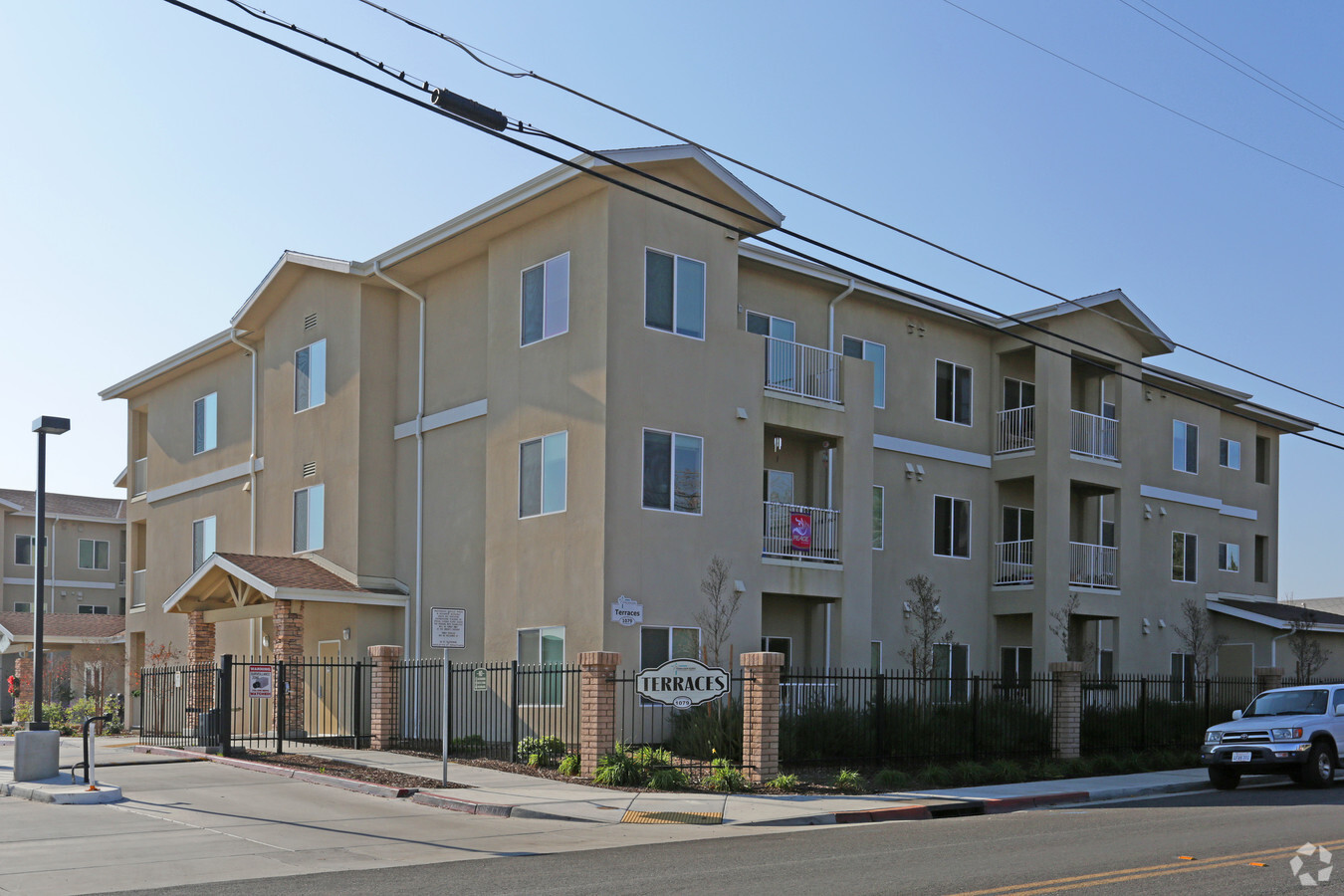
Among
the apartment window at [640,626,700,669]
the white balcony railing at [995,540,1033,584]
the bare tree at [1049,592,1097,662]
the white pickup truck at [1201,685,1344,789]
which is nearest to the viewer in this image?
the white pickup truck at [1201,685,1344,789]

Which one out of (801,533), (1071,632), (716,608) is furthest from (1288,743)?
(1071,632)

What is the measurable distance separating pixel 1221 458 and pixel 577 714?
23817 millimetres

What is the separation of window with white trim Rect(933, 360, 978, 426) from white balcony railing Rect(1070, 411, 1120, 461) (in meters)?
2.54

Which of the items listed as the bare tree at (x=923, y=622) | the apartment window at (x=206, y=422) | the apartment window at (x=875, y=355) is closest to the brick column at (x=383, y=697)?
the bare tree at (x=923, y=622)

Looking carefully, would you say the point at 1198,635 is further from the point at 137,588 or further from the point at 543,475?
the point at 137,588

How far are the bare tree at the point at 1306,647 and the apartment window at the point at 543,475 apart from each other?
20226 mm

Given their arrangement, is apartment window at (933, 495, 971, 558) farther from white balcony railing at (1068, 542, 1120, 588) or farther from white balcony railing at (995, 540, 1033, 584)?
white balcony railing at (1068, 542, 1120, 588)

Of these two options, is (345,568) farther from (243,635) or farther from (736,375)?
(736,375)

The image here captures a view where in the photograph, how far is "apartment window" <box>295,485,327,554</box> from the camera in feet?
95.5

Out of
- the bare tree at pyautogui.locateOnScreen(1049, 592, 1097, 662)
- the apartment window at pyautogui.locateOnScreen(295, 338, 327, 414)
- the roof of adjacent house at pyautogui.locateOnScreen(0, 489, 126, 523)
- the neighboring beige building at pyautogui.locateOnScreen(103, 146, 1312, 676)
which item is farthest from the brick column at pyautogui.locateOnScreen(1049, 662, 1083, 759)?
the roof of adjacent house at pyautogui.locateOnScreen(0, 489, 126, 523)

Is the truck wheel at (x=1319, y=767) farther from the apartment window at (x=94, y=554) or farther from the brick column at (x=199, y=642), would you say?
the apartment window at (x=94, y=554)

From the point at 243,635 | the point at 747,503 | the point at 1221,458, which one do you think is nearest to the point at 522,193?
the point at 747,503

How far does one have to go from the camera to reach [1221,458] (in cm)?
3794

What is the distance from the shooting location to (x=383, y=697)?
23.2 m
